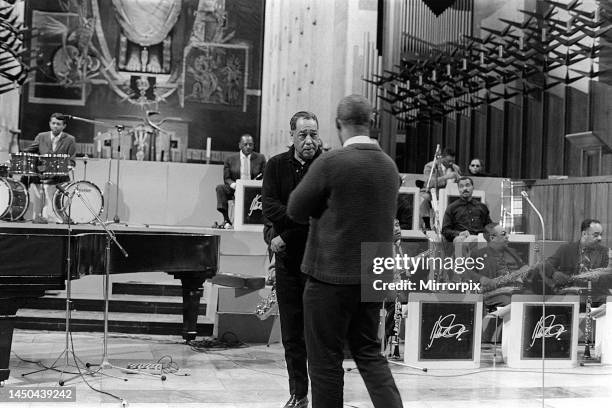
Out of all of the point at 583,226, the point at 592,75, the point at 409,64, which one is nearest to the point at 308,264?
the point at 583,226

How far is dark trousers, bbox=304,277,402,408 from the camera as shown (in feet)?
12.6

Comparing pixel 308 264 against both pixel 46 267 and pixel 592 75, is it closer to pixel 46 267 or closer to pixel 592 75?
pixel 46 267

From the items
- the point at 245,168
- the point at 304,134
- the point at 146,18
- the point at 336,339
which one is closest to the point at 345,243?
the point at 336,339

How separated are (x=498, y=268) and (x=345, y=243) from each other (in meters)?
2.47

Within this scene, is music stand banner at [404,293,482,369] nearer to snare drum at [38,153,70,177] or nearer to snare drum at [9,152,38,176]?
snare drum at [38,153,70,177]

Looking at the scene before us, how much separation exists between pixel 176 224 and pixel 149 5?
23.0ft

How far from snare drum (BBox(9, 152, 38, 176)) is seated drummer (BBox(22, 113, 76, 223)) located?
0.79 feet

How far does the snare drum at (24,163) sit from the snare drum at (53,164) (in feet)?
0.25

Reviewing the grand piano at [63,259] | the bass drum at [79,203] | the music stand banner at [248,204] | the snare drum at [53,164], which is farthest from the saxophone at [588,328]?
the snare drum at [53,164]

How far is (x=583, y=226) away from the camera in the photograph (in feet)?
22.9

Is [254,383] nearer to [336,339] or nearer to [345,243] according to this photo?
[336,339]

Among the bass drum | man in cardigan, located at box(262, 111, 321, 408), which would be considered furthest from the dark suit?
man in cardigan, located at box(262, 111, 321, 408)

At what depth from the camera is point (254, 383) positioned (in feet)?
20.3

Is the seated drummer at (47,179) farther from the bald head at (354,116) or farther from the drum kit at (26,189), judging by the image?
the bald head at (354,116)
